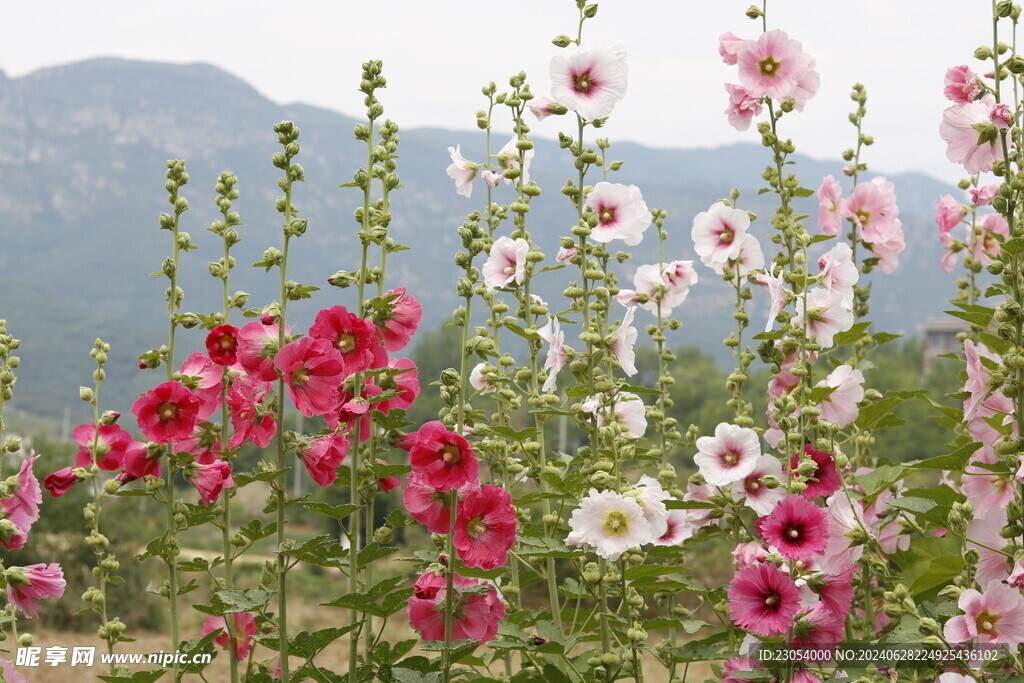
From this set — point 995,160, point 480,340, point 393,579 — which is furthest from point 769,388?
point 393,579

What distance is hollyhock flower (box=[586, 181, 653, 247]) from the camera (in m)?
2.18

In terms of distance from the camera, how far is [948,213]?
310 cm

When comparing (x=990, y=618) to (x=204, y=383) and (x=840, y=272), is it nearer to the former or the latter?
(x=840, y=272)

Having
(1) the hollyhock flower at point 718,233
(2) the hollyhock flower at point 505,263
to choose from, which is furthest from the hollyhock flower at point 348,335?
(1) the hollyhock flower at point 718,233

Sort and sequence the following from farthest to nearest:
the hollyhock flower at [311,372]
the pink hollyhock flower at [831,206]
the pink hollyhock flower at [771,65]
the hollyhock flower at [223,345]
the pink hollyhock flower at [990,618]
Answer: the pink hollyhock flower at [831,206]
the pink hollyhock flower at [771,65]
the hollyhock flower at [223,345]
the hollyhock flower at [311,372]
the pink hollyhock flower at [990,618]

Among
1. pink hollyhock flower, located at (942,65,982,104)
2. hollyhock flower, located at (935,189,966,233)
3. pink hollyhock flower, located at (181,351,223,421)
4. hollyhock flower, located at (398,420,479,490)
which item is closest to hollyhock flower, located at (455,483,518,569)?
hollyhock flower, located at (398,420,479,490)

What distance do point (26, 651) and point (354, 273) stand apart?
107 cm

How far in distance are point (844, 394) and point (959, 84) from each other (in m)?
0.80

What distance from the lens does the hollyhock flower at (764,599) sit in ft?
6.42

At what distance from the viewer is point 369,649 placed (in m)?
2.01

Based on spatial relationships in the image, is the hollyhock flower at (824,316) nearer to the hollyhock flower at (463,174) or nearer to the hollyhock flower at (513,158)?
the hollyhock flower at (513,158)

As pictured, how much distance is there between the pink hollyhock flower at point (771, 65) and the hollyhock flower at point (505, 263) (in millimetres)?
839

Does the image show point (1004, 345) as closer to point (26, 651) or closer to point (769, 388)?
point (769, 388)

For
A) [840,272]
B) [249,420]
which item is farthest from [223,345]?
[840,272]
